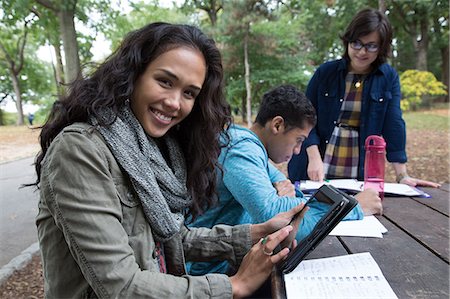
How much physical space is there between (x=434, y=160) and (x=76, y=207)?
7.14 m

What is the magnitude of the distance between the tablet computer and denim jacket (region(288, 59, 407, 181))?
141 cm

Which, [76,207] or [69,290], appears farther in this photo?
[69,290]

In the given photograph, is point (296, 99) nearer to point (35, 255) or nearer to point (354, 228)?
point (354, 228)

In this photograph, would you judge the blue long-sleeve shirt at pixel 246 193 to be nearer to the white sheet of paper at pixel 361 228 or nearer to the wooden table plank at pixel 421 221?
the white sheet of paper at pixel 361 228

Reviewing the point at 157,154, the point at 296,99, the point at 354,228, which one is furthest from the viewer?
the point at 296,99

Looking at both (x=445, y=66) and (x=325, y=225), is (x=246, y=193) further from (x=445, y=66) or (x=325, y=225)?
(x=445, y=66)

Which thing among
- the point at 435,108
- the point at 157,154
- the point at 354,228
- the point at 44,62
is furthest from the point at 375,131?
the point at 44,62

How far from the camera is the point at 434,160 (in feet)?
22.0

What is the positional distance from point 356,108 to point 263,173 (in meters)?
1.30

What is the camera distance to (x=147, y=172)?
3.54 feet

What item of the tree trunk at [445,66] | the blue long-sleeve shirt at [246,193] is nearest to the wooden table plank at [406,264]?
the blue long-sleeve shirt at [246,193]

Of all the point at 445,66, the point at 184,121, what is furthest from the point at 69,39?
the point at 445,66

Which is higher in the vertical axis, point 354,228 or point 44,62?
point 44,62

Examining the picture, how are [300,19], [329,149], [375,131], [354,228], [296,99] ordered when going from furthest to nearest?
[300,19]
[329,149]
[375,131]
[296,99]
[354,228]
